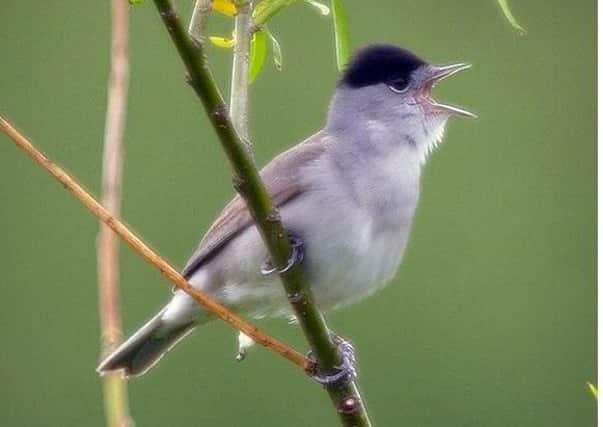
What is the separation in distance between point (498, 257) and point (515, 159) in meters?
0.36

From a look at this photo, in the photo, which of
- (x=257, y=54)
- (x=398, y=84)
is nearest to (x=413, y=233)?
(x=398, y=84)

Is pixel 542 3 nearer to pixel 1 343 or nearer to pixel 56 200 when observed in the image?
pixel 56 200

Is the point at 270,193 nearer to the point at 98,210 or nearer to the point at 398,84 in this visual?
the point at 398,84

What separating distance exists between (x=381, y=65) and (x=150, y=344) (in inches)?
25.4

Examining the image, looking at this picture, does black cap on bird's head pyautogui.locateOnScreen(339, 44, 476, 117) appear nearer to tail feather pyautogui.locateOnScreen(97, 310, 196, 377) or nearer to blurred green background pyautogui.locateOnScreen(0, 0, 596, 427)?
tail feather pyautogui.locateOnScreen(97, 310, 196, 377)

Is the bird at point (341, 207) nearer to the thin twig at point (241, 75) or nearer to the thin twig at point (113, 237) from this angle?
the thin twig at point (241, 75)

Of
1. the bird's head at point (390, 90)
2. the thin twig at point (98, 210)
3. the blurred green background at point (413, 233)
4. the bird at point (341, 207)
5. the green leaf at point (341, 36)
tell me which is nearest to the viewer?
the thin twig at point (98, 210)

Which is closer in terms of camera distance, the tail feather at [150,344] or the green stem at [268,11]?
the green stem at [268,11]

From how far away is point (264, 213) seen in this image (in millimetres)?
1706

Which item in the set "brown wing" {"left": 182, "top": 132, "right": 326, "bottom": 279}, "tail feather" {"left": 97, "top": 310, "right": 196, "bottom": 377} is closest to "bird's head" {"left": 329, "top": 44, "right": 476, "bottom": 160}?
"brown wing" {"left": 182, "top": 132, "right": 326, "bottom": 279}

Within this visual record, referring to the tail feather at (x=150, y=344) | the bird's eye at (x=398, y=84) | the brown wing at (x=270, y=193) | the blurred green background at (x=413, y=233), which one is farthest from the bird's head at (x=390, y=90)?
the blurred green background at (x=413, y=233)

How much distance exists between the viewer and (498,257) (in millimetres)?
5043

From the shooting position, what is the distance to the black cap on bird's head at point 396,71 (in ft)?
9.52

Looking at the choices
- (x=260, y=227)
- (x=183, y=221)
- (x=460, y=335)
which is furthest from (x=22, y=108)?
(x=260, y=227)
